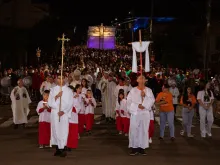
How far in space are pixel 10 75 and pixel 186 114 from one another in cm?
1526

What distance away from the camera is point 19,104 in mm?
19656

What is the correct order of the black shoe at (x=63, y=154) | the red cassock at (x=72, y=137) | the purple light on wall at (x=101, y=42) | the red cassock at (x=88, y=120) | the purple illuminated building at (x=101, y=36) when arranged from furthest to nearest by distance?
the purple light on wall at (x=101, y=42), the purple illuminated building at (x=101, y=36), the red cassock at (x=88, y=120), the red cassock at (x=72, y=137), the black shoe at (x=63, y=154)

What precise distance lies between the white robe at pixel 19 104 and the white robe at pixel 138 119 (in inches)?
282

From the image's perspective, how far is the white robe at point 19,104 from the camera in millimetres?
19391

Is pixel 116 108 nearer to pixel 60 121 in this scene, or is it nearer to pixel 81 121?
pixel 81 121

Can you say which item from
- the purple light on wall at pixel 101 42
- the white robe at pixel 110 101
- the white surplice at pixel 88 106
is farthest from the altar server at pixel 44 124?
the purple light on wall at pixel 101 42

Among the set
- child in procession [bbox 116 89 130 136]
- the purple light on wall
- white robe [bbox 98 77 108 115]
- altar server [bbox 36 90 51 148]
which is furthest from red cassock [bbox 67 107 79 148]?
the purple light on wall

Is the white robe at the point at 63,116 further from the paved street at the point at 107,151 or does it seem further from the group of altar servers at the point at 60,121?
the paved street at the point at 107,151

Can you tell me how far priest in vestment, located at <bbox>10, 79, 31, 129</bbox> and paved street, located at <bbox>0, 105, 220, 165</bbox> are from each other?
100cm

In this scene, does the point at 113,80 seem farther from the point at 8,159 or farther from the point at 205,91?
the point at 8,159

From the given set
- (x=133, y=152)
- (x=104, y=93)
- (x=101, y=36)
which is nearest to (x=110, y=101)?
(x=104, y=93)

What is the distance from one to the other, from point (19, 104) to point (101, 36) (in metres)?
39.8

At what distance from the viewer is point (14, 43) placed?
5050 centimetres

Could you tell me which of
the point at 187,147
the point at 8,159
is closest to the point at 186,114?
the point at 187,147
